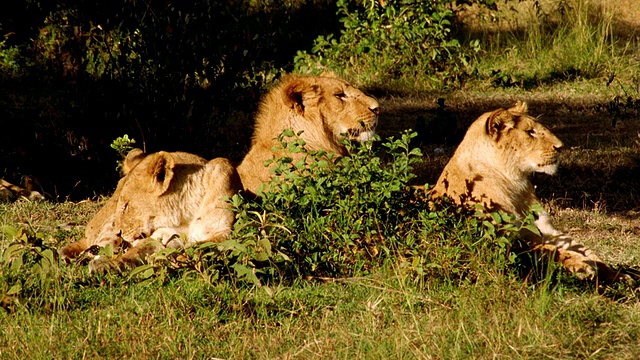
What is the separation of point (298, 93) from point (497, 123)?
1.32m

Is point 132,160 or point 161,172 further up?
point 161,172

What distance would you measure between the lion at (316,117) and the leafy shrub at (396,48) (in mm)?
5235

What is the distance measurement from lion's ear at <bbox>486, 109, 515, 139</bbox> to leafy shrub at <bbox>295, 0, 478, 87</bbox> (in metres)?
5.91

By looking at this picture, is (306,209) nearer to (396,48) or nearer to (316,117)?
(316,117)

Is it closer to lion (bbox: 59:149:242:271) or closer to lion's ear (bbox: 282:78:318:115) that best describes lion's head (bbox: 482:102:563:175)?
lion's ear (bbox: 282:78:318:115)

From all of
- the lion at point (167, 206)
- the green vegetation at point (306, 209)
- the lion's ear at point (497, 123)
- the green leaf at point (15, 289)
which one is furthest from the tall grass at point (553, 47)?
the green leaf at point (15, 289)

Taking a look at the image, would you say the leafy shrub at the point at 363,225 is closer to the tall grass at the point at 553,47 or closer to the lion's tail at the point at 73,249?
the lion's tail at the point at 73,249

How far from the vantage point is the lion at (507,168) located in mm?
5180

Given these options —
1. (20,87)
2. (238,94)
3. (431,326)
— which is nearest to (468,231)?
(431,326)

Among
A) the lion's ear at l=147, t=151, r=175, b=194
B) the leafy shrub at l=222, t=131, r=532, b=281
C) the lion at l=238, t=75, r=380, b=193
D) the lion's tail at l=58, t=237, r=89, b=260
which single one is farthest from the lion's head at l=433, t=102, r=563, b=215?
the lion's tail at l=58, t=237, r=89, b=260

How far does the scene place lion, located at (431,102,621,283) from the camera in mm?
5180

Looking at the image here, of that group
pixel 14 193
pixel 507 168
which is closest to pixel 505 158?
pixel 507 168

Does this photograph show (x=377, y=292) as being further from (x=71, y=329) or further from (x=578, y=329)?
(x=71, y=329)

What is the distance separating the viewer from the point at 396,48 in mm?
11617
